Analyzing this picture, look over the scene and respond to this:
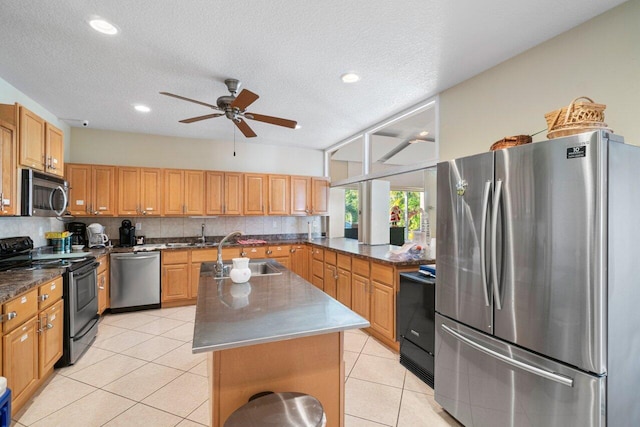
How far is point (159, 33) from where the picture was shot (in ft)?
6.75

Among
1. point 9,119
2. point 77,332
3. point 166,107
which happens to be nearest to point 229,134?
point 166,107

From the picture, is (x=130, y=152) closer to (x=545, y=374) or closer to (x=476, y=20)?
(x=476, y=20)

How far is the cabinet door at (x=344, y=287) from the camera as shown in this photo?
3645mm

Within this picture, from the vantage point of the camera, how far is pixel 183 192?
4516mm

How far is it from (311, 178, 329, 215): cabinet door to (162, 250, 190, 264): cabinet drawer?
226cm

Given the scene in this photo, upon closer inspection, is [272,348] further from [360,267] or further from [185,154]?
[185,154]

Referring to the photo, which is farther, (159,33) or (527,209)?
(159,33)

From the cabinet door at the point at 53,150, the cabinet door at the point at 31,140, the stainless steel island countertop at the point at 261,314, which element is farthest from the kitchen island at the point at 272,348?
the cabinet door at the point at 53,150

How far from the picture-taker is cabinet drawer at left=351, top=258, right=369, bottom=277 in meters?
3.30

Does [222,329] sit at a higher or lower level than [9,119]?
lower

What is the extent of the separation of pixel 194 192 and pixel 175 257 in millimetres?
1040

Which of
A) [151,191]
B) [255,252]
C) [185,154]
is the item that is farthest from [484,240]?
[185,154]

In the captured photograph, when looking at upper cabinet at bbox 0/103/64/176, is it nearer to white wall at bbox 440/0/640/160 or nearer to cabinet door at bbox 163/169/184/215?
cabinet door at bbox 163/169/184/215

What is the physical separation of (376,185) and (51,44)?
3728mm
